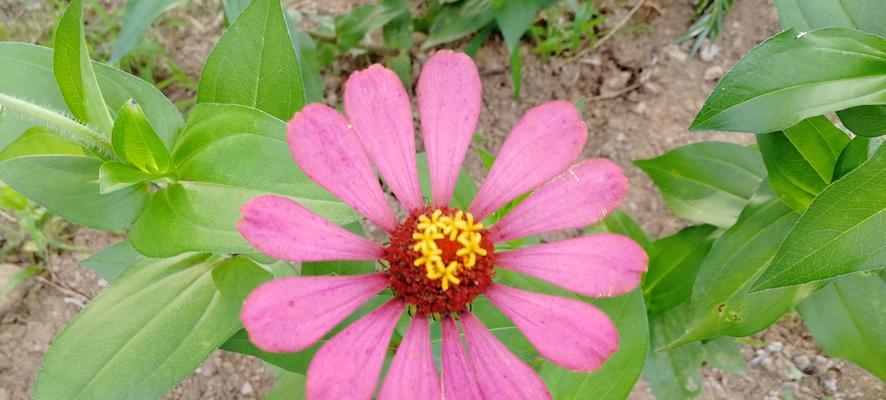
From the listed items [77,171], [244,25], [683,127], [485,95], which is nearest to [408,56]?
[485,95]

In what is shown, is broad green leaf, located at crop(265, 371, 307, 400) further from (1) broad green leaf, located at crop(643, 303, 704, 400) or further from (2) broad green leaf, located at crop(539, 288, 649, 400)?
(1) broad green leaf, located at crop(643, 303, 704, 400)

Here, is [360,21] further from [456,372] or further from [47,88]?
[456,372]

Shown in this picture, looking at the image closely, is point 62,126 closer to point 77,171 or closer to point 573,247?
point 77,171

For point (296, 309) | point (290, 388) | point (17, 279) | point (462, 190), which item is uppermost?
point (296, 309)

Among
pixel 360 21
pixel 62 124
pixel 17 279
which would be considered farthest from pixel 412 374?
pixel 17 279

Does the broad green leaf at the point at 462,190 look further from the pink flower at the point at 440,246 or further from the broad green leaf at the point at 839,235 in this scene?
the broad green leaf at the point at 839,235

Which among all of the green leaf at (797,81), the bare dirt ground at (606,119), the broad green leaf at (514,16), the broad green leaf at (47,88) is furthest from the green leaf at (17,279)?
the green leaf at (797,81)
